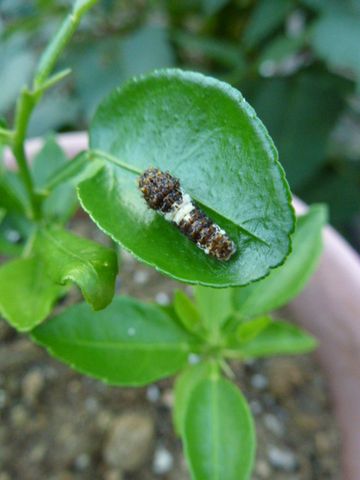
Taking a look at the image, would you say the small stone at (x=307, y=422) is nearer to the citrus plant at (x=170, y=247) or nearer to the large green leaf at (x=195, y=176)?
the citrus plant at (x=170, y=247)

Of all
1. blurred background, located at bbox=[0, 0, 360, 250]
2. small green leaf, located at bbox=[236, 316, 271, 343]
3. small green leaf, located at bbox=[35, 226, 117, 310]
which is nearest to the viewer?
small green leaf, located at bbox=[35, 226, 117, 310]

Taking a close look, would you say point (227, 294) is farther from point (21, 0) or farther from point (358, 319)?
point (21, 0)

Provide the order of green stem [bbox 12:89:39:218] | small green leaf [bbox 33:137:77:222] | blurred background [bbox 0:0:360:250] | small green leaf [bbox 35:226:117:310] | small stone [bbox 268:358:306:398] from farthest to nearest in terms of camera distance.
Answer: blurred background [bbox 0:0:360:250] < small stone [bbox 268:358:306:398] < small green leaf [bbox 33:137:77:222] < green stem [bbox 12:89:39:218] < small green leaf [bbox 35:226:117:310]

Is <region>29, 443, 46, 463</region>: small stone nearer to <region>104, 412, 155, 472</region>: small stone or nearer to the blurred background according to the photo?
<region>104, 412, 155, 472</region>: small stone

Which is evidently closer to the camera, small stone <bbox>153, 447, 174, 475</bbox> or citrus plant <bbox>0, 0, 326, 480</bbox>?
citrus plant <bbox>0, 0, 326, 480</bbox>

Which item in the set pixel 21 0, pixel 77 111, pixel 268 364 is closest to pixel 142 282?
pixel 268 364

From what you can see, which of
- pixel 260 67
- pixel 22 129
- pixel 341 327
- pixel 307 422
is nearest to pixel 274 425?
pixel 307 422

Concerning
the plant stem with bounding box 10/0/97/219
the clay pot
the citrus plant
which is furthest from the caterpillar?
the clay pot

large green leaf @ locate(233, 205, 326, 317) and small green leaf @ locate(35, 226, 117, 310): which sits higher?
small green leaf @ locate(35, 226, 117, 310)
